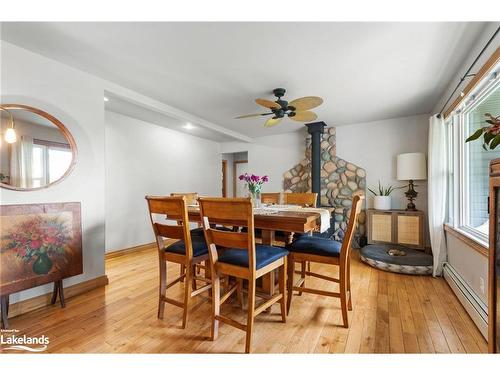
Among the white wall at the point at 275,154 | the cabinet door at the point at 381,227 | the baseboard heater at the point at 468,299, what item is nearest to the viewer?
the baseboard heater at the point at 468,299

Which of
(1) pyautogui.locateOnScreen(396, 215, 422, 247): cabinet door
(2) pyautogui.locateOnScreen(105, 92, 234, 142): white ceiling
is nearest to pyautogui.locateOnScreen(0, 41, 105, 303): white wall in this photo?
(2) pyautogui.locateOnScreen(105, 92, 234, 142): white ceiling

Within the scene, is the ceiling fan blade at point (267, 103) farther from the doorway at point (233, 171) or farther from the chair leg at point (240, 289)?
the doorway at point (233, 171)

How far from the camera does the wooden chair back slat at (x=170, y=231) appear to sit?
177 cm

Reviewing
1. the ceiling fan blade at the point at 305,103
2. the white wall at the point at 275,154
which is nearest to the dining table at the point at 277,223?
the ceiling fan blade at the point at 305,103

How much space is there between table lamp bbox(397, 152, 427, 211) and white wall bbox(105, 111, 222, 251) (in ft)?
12.9

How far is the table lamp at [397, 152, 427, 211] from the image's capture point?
3.55 metres

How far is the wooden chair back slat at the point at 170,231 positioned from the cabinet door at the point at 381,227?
327 centimetres

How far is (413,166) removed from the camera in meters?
3.58

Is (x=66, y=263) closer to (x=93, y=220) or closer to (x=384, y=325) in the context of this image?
(x=93, y=220)

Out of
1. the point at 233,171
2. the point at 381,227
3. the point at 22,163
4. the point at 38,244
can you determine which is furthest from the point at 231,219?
the point at 233,171

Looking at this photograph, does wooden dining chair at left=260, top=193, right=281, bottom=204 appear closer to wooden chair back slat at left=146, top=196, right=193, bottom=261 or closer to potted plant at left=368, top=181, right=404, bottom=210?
wooden chair back slat at left=146, top=196, right=193, bottom=261

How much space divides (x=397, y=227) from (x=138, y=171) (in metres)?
4.34
